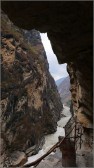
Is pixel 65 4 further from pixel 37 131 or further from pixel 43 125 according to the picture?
pixel 43 125

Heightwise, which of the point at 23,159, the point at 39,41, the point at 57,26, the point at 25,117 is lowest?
the point at 23,159

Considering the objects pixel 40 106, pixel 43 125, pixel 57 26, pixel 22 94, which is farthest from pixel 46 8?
pixel 43 125

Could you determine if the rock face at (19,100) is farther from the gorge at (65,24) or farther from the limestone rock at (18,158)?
the gorge at (65,24)

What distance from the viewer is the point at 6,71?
4516 cm

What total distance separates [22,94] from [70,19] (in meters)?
41.6

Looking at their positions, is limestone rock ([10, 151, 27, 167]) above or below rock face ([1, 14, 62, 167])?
below

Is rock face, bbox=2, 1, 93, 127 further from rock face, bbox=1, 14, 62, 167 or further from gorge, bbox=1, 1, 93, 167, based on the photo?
rock face, bbox=1, 14, 62, 167

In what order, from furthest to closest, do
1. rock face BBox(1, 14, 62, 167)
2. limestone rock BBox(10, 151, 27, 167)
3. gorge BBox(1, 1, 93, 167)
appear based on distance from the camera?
1. rock face BBox(1, 14, 62, 167)
2. limestone rock BBox(10, 151, 27, 167)
3. gorge BBox(1, 1, 93, 167)

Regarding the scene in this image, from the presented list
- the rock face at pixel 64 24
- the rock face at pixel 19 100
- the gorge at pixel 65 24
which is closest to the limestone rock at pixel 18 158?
the rock face at pixel 19 100

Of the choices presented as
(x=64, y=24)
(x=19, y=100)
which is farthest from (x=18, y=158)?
(x=64, y=24)

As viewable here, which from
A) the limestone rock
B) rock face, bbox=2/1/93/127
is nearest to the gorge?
rock face, bbox=2/1/93/127

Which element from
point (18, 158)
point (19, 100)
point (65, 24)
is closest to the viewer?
point (65, 24)

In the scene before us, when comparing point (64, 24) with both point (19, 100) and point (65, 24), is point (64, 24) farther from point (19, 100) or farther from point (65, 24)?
point (19, 100)

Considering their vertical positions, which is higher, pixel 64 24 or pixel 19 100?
pixel 64 24
